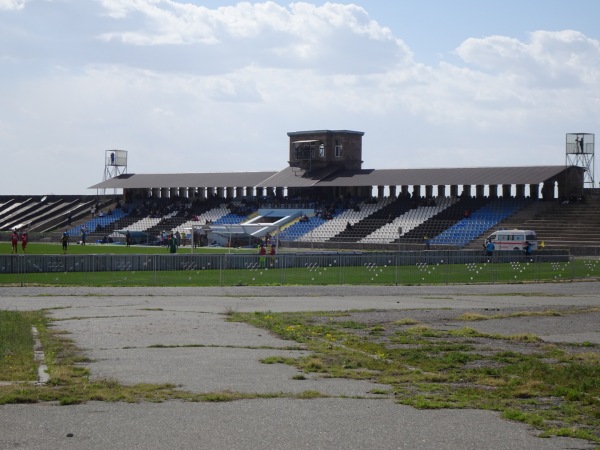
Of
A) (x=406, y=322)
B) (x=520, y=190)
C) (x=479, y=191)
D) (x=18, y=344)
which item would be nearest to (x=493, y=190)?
(x=479, y=191)

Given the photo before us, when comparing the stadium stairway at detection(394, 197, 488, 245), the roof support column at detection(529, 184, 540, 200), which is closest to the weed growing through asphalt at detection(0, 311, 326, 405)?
the stadium stairway at detection(394, 197, 488, 245)

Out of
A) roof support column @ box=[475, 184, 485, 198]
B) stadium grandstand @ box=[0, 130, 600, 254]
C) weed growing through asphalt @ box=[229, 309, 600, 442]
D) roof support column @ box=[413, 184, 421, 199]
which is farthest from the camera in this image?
roof support column @ box=[413, 184, 421, 199]

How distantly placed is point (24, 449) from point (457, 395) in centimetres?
611

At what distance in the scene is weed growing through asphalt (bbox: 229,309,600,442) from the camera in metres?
13.1

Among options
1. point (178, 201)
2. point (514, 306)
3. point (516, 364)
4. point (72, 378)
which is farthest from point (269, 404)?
point (178, 201)

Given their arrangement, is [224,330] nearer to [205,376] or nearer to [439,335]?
[439,335]

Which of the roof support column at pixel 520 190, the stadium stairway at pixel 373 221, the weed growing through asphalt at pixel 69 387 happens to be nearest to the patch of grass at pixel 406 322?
the weed growing through asphalt at pixel 69 387

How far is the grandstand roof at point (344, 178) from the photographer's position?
281 feet

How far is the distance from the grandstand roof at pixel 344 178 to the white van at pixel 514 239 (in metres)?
14.0

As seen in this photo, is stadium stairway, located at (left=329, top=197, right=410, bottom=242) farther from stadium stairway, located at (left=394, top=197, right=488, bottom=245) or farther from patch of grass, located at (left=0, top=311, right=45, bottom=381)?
patch of grass, located at (left=0, top=311, right=45, bottom=381)

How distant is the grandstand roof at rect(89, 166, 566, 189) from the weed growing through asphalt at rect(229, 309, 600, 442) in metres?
62.4

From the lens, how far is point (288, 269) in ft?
161

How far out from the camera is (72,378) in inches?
588

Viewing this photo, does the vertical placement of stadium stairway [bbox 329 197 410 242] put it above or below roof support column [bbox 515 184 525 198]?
below
